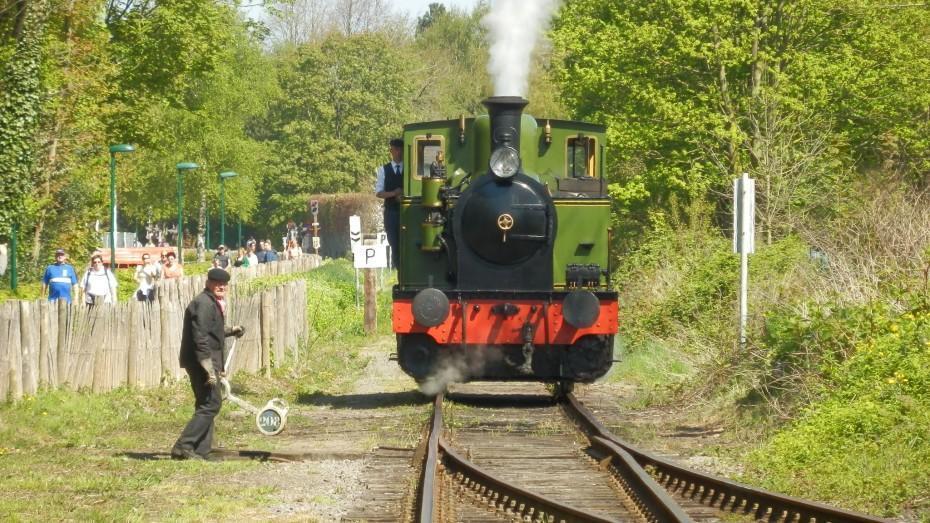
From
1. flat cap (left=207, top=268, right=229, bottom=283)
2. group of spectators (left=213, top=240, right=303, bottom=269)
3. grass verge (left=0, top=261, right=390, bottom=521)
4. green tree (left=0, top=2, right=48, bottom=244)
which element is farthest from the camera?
group of spectators (left=213, top=240, right=303, bottom=269)

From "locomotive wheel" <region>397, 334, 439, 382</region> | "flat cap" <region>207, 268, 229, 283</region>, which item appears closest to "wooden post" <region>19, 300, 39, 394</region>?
"flat cap" <region>207, 268, 229, 283</region>

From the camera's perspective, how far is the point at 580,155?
632 inches

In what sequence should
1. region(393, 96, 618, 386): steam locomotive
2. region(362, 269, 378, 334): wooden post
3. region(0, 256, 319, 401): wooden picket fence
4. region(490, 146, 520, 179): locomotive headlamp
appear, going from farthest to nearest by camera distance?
1. region(362, 269, 378, 334): wooden post
2. region(393, 96, 618, 386): steam locomotive
3. region(490, 146, 520, 179): locomotive headlamp
4. region(0, 256, 319, 401): wooden picket fence

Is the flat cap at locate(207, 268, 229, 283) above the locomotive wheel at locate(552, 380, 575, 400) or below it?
above

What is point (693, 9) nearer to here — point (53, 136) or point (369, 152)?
point (53, 136)

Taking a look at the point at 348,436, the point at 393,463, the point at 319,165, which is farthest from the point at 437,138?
the point at 319,165

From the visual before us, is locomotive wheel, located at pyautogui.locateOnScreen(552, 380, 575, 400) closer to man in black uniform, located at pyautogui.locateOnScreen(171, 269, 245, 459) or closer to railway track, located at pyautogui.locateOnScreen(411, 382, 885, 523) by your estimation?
Result: railway track, located at pyautogui.locateOnScreen(411, 382, 885, 523)

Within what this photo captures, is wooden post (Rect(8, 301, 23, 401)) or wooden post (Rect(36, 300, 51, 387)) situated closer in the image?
wooden post (Rect(8, 301, 23, 401))

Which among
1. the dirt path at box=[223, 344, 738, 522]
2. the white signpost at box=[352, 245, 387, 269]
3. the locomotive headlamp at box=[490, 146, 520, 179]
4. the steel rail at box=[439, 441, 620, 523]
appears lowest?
the dirt path at box=[223, 344, 738, 522]

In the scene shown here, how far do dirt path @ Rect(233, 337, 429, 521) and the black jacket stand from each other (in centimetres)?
110

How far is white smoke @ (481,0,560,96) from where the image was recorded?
17.9 metres

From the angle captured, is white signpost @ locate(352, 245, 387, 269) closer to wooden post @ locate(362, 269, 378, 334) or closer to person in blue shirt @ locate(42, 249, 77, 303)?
wooden post @ locate(362, 269, 378, 334)

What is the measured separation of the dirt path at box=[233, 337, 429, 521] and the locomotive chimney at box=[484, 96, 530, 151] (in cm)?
302

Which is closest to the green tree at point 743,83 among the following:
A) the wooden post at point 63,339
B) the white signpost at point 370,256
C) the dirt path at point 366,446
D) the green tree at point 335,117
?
the white signpost at point 370,256
